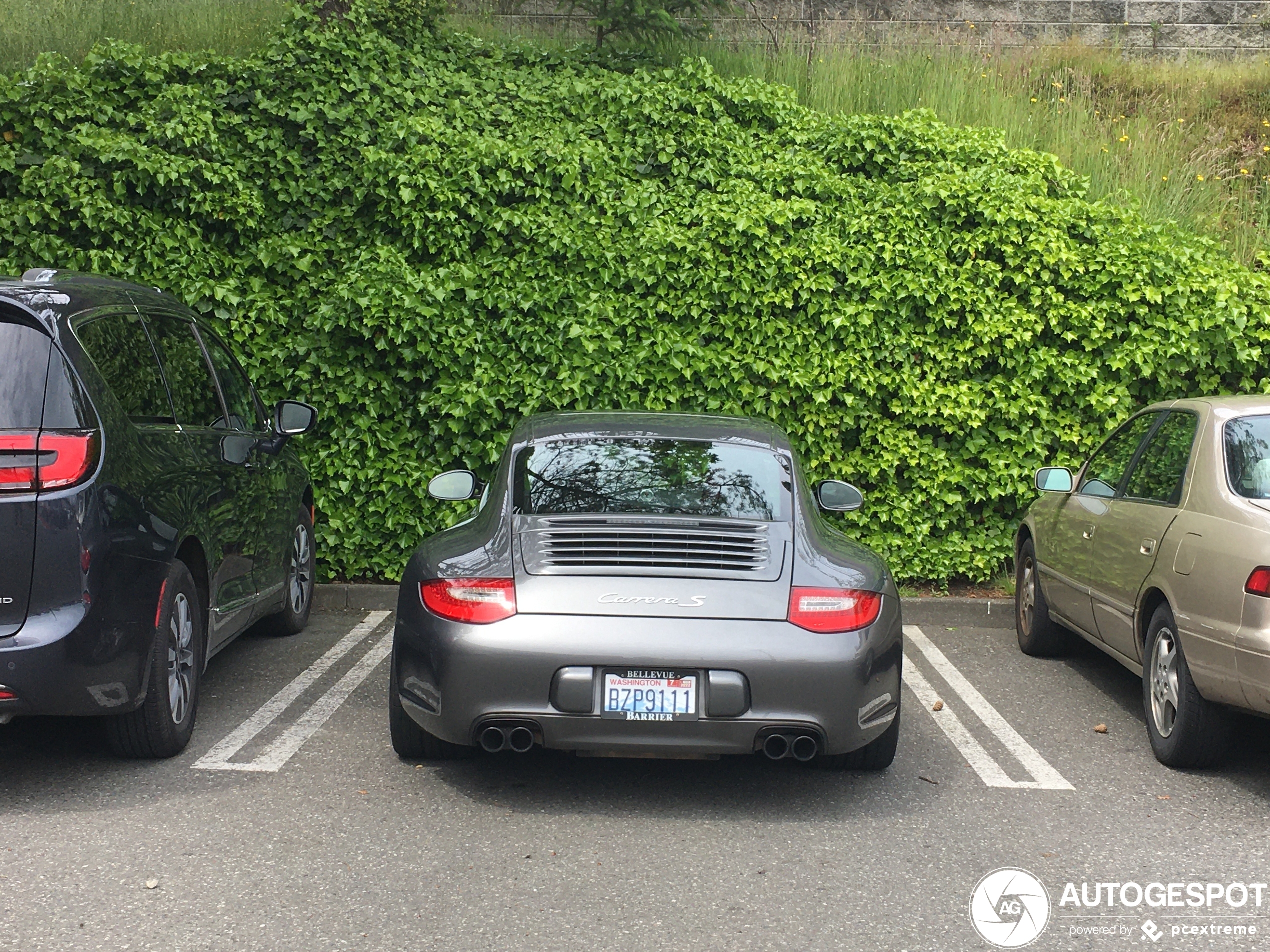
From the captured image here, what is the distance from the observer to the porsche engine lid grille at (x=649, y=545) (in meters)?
4.66

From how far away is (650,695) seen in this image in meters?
4.41

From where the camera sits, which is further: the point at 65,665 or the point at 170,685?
the point at 170,685

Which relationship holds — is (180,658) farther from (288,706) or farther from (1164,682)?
(1164,682)

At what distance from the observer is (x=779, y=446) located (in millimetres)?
5570

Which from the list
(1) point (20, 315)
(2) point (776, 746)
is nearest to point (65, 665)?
(1) point (20, 315)

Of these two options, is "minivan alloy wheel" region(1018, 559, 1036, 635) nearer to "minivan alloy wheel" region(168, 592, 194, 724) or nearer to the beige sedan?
the beige sedan

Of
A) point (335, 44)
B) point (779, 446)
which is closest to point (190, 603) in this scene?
point (779, 446)

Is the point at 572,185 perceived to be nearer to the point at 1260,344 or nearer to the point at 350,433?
the point at 350,433

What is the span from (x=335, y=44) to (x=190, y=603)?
6.58 metres

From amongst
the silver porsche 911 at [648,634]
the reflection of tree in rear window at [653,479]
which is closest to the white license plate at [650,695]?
the silver porsche 911 at [648,634]

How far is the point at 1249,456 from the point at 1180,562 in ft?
1.84

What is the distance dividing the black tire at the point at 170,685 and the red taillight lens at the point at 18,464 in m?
0.76

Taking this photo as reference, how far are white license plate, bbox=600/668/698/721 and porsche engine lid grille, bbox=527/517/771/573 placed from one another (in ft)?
1.37

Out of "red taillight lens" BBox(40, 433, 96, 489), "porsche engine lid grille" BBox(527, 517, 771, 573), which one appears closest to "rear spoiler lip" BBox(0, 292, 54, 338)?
"red taillight lens" BBox(40, 433, 96, 489)
